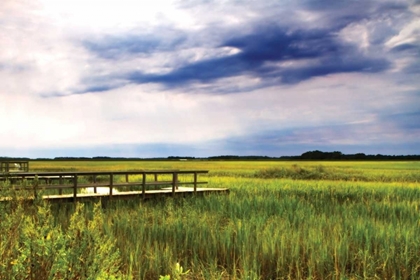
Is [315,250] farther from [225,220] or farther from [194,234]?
[225,220]

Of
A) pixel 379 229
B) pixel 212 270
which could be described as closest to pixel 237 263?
pixel 212 270

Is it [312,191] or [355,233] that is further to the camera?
[312,191]

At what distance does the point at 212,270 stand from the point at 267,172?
3106 centimetres

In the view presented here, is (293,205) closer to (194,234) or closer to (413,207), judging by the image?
(413,207)

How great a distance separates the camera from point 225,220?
452 inches

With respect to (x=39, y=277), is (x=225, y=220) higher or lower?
lower

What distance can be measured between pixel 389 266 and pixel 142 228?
17.2ft

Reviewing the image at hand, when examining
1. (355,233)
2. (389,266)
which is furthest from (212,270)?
(355,233)

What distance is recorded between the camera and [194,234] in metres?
8.88

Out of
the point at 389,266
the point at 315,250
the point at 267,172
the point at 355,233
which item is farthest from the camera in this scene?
the point at 267,172

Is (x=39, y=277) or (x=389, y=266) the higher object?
(x=39, y=277)

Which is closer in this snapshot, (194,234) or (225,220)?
(194,234)

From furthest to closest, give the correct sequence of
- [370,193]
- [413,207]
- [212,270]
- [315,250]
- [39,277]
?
[370,193], [413,207], [315,250], [212,270], [39,277]

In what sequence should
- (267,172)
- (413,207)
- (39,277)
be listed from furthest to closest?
(267,172), (413,207), (39,277)
